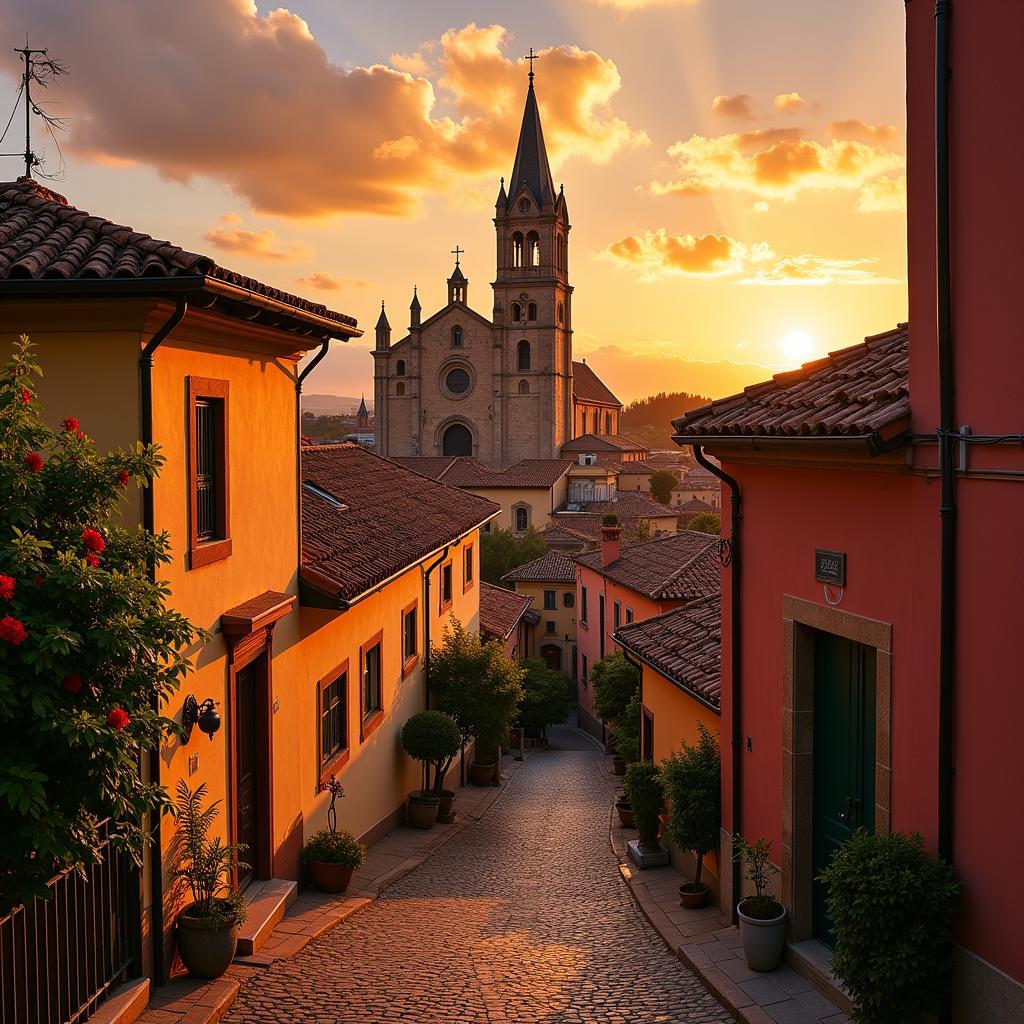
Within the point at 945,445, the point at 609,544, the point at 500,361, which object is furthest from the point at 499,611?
the point at 500,361

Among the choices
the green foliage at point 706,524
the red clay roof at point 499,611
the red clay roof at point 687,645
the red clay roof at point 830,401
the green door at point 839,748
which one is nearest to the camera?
the red clay roof at point 830,401

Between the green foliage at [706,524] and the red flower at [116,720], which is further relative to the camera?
the green foliage at [706,524]

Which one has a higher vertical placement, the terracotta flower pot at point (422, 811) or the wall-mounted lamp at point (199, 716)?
the wall-mounted lamp at point (199, 716)

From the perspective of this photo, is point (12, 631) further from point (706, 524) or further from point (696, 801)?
point (706, 524)

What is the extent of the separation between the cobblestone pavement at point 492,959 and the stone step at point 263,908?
35cm

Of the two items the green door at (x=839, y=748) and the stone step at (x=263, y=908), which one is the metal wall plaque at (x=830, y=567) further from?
the stone step at (x=263, y=908)

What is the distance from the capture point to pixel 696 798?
1062 cm

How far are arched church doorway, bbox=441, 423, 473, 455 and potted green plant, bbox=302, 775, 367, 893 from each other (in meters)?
73.5

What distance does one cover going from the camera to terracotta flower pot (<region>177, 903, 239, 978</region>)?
8.17 m

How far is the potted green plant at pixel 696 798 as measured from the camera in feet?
34.8

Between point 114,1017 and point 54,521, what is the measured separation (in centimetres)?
361

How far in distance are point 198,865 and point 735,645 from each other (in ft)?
17.3

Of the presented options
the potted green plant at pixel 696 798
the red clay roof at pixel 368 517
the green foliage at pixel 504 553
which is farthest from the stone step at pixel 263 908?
the green foliage at pixel 504 553

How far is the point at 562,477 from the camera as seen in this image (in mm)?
77625
